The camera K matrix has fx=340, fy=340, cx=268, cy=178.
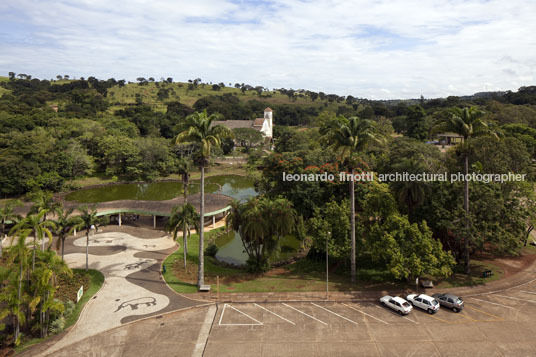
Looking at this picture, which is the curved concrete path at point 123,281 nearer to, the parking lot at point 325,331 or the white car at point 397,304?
the parking lot at point 325,331

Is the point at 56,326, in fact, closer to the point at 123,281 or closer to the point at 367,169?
the point at 123,281

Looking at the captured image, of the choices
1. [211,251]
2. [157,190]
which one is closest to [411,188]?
[211,251]

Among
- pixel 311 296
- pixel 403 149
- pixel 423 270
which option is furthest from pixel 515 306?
pixel 403 149

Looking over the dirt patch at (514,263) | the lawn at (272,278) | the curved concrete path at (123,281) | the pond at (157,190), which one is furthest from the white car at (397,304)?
the pond at (157,190)

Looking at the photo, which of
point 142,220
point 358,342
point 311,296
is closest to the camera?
point 358,342

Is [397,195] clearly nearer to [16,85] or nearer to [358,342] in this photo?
[358,342]

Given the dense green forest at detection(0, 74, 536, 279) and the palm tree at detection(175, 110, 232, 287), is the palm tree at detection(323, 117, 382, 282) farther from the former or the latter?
the palm tree at detection(175, 110, 232, 287)

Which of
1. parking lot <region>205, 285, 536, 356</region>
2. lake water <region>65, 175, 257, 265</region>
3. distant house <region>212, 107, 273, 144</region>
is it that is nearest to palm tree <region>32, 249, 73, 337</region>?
parking lot <region>205, 285, 536, 356</region>

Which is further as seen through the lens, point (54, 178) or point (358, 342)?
point (54, 178)
